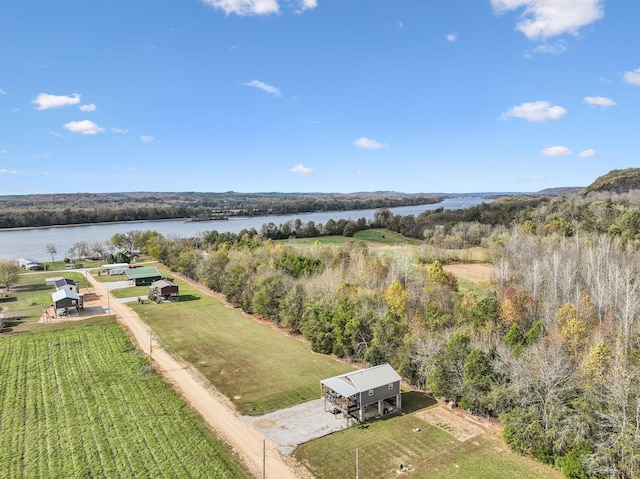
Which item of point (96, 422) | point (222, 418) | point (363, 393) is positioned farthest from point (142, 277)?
point (363, 393)

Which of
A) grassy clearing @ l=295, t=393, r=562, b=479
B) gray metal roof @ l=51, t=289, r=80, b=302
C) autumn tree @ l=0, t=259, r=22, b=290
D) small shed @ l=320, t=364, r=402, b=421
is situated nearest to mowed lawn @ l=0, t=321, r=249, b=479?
grassy clearing @ l=295, t=393, r=562, b=479

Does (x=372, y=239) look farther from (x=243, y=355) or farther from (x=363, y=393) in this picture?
(x=363, y=393)

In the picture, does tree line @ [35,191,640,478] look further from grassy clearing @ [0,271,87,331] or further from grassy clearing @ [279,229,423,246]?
grassy clearing @ [279,229,423,246]

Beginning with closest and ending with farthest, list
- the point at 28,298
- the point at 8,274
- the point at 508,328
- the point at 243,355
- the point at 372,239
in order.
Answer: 1. the point at 508,328
2. the point at 243,355
3. the point at 28,298
4. the point at 8,274
5. the point at 372,239

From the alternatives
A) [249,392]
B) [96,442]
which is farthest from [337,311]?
[96,442]

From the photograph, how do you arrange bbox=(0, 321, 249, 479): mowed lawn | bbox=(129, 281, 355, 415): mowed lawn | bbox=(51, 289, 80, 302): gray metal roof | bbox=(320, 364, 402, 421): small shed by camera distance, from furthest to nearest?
1. bbox=(51, 289, 80, 302): gray metal roof
2. bbox=(129, 281, 355, 415): mowed lawn
3. bbox=(320, 364, 402, 421): small shed
4. bbox=(0, 321, 249, 479): mowed lawn

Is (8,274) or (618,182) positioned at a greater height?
(618,182)
